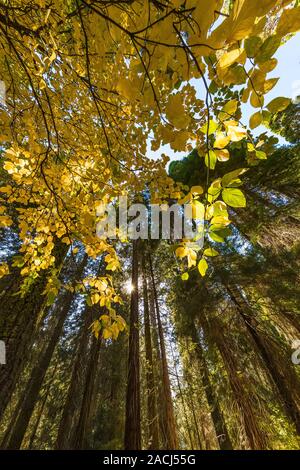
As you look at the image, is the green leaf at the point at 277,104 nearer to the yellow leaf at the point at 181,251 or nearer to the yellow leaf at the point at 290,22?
the yellow leaf at the point at 290,22

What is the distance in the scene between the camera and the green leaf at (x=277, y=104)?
56 cm

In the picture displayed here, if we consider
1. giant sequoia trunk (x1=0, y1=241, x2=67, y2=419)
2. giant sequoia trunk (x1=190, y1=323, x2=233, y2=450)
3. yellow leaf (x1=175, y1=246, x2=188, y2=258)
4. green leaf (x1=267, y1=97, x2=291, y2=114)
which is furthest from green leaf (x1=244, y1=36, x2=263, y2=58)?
giant sequoia trunk (x1=190, y1=323, x2=233, y2=450)

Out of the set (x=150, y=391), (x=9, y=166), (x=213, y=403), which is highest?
(x=150, y=391)

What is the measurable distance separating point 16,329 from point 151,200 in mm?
2169

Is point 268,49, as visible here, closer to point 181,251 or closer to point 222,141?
point 222,141

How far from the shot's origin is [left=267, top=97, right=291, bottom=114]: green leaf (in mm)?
561

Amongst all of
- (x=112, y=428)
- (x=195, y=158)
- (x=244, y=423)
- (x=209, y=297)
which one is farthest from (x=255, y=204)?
(x=112, y=428)

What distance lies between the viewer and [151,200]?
5.92ft

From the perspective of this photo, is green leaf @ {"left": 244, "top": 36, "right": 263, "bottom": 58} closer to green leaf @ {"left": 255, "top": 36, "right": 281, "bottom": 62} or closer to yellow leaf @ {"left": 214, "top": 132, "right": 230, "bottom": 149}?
green leaf @ {"left": 255, "top": 36, "right": 281, "bottom": 62}

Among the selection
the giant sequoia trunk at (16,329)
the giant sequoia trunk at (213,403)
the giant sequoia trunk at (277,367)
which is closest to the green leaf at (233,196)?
the giant sequoia trunk at (16,329)

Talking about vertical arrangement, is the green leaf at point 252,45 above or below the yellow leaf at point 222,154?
below

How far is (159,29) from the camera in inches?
20.9
